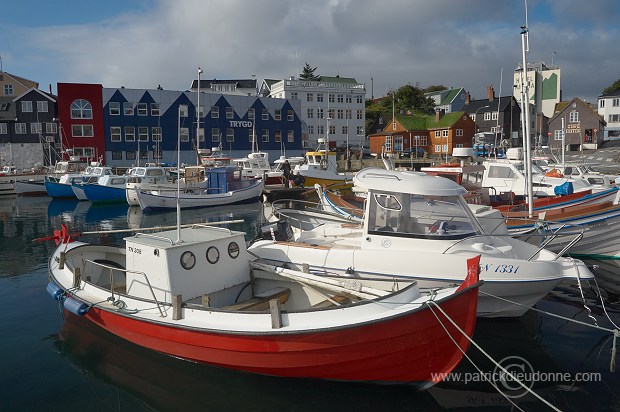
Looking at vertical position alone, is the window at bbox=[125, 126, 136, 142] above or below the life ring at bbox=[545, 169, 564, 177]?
above

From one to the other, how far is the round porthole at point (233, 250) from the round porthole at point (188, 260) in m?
Result: 0.85

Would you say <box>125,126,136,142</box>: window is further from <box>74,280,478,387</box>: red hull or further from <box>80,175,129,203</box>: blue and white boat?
<box>74,280,478,387</box>: red hull

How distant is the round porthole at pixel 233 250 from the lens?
31.0 ft

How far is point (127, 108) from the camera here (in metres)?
56.4

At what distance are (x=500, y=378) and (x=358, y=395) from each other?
2437 millimetres

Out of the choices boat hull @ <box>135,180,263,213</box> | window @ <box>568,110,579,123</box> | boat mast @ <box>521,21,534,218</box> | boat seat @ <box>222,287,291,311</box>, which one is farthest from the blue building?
boat seat @ <box>222,287,291,311</box>

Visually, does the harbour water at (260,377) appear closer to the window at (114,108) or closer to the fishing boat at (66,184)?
the fishing boat at (66,184)

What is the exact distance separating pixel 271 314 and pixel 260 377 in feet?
5.05

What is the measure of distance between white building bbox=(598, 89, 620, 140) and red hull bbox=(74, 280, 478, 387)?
8074 cm

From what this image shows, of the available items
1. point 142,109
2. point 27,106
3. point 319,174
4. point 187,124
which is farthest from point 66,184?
point 27,106

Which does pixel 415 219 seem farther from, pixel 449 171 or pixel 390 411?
pixel 449 171

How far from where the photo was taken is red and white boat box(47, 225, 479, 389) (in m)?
7.02

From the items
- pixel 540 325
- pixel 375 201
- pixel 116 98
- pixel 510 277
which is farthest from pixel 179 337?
pixel 116 98

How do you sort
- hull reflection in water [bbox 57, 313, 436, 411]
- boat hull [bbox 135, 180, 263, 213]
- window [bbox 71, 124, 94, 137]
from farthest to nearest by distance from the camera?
1. window [bbox 71, 124, 94, 137]
2. boat hull [bbox 135, 180, 263, 213]
3. hull reflection in water [bbox 57, 313, 436, 411]
